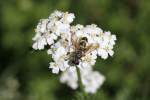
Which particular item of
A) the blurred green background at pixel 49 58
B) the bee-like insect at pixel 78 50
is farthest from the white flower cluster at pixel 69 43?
the blurred green background at pixel 49 58

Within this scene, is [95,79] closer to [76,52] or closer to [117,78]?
[117,78]

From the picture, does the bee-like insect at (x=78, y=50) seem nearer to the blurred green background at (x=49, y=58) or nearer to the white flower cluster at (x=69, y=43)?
the white flower cluster at (x=69, y=43)

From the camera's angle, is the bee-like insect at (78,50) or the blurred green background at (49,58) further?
the blurred green background at (49,58)

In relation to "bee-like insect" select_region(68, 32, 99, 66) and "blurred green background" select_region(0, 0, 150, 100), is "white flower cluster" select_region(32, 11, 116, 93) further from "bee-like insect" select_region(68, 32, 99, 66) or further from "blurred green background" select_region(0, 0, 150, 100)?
"blurred green background" select_region(0, 0, 150, 100)

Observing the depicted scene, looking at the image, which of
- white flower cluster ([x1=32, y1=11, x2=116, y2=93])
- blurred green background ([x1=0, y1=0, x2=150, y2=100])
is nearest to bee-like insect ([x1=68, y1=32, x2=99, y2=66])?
white flower cluster ([x1=32, y1=11, x2=116, y2=93])

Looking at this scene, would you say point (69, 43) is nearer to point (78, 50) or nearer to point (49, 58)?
point (78, 50)

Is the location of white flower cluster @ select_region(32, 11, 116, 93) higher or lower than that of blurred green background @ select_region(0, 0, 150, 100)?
lower
